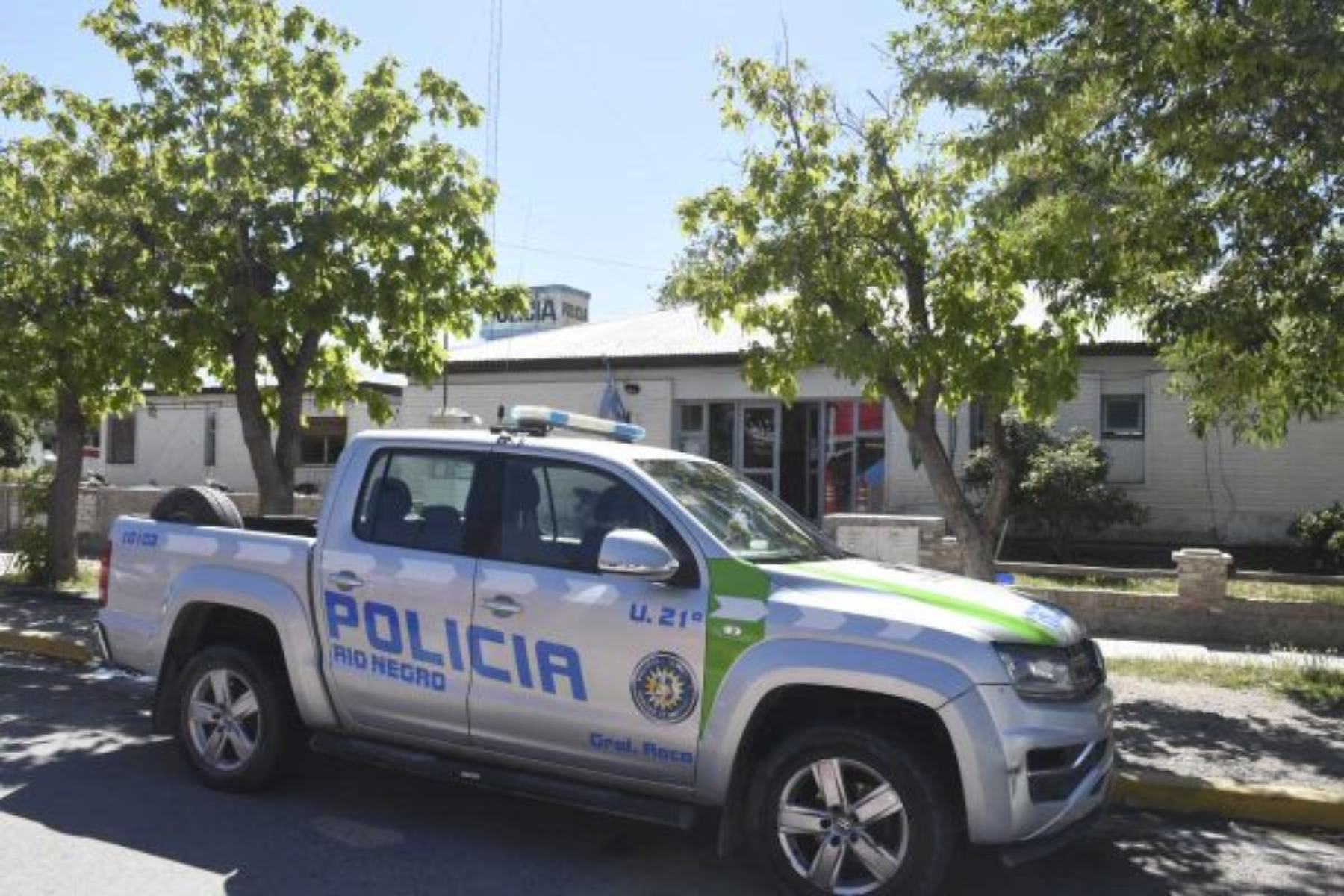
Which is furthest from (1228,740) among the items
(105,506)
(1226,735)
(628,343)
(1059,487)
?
(105,506)

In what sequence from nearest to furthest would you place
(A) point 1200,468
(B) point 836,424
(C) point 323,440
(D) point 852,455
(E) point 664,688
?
(E) point 664,688
(A) point 1200,468
(D) point 852,455
(B) point 836,424
(C) point 323,440

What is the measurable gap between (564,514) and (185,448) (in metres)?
26.9

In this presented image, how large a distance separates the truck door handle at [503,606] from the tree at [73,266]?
7.16 metres

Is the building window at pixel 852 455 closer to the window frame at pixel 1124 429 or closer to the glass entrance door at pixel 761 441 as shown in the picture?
the glass entrance door at pixel 761 441

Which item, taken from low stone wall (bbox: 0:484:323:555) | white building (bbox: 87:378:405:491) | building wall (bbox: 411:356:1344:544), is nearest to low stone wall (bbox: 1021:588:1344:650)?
building wall (bbox: 411:356:1344:544)

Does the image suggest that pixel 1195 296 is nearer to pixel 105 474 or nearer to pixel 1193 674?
pixel 1193 674

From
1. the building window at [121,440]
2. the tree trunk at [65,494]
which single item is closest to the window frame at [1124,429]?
the tree trunk at [65,494]

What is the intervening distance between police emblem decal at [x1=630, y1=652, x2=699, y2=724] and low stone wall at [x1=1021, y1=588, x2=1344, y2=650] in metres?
7.06

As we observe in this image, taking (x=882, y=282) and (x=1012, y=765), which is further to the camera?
(x=882, y=282)

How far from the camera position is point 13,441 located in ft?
107

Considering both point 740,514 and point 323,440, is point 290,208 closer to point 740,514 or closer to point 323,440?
point 740,514

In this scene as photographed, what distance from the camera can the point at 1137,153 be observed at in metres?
8.27

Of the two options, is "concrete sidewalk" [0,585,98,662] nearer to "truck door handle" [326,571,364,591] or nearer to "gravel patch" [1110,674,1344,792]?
"truck door handle" [326,571,364,591]

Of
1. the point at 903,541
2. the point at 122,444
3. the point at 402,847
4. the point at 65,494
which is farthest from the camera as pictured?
the point at 122,444
